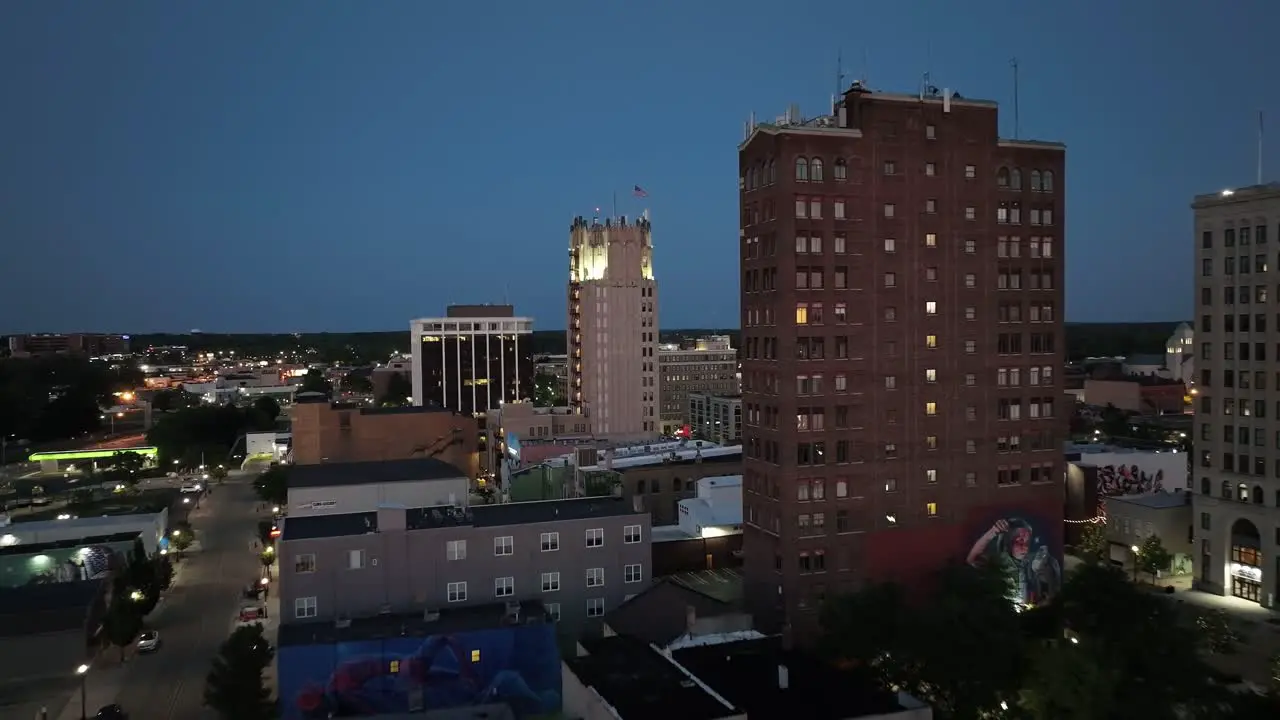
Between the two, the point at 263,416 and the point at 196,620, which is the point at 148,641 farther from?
the point at 263,416

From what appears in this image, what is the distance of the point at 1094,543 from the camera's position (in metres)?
72.9

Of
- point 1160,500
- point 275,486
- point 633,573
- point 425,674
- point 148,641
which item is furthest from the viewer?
point 275,486

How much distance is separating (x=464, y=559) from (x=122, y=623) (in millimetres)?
20455

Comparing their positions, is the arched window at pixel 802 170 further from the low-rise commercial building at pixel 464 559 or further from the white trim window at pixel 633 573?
the white trim window at pixel 633 573

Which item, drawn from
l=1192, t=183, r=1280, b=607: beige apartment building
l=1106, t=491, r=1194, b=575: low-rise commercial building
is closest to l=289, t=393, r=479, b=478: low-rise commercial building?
l=1106, t=491, r=1194, b=575: low-rise commercial building

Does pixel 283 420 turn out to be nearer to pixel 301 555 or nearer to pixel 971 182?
pixel 301 555

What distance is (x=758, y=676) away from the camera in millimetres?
38750

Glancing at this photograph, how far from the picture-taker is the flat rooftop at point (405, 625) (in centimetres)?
4266

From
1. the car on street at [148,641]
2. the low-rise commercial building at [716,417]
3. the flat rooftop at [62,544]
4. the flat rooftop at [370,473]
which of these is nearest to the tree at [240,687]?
the car on street at [148,641]

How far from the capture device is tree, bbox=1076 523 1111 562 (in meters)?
72.1

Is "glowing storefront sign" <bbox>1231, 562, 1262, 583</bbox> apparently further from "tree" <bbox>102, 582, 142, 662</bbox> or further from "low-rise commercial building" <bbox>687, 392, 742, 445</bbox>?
"low-rise commercial building" <bbox>687, 392, 742, 445</bbox>

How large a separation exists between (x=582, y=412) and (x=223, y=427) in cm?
6489

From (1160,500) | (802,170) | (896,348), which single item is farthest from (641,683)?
(1160,500)

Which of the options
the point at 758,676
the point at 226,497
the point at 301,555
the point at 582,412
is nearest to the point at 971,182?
the point at 758,676
